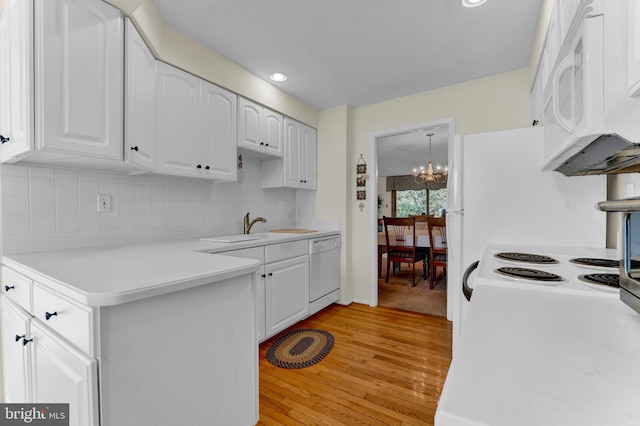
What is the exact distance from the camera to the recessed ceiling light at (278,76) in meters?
2.58

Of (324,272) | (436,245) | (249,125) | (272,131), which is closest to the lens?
(249,125)

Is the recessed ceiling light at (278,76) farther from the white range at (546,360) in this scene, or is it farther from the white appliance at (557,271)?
the white range at (546,360)

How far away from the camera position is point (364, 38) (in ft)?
6.69

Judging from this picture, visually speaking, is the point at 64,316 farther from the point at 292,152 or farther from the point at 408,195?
the point at 408,195

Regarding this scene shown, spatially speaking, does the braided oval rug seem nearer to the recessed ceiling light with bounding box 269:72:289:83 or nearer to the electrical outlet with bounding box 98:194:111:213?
the electrical outlet with bounding box 98:194:111:213

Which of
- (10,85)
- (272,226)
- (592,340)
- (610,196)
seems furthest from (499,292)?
(272,226)

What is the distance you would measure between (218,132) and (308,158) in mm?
1237

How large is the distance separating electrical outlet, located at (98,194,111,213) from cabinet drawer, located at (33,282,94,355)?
803 mm

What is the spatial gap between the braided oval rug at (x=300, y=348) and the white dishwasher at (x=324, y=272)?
0.32 meters

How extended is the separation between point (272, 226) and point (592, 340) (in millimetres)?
2908

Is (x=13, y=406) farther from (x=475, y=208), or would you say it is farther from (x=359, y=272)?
(x=359, y=272)

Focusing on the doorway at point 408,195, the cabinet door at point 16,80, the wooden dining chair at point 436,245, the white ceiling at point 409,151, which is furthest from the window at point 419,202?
the cabinet door at point 16,80

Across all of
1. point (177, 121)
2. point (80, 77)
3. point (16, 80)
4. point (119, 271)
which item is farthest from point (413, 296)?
point (16, 80)

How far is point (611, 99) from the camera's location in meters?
0.67
